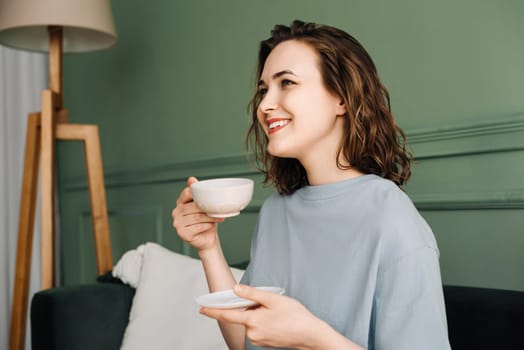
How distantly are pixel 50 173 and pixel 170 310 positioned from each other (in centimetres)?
96

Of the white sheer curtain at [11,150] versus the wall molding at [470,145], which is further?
the white sheer curtain at [11,150]

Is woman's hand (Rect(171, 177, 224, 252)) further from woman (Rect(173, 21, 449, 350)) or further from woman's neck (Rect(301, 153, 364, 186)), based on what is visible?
woman's neck (Rect(301, 153, 364, 186))

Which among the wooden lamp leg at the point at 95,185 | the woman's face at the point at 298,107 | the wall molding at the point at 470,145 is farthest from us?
the wooden lamp leg at the point at 95,185

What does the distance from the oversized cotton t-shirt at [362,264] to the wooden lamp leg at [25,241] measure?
58.1 inches

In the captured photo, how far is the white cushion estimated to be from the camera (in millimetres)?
1459

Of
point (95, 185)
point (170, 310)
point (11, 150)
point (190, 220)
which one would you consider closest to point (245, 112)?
point (95, 185)

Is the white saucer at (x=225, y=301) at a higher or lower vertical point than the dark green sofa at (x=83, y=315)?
higher

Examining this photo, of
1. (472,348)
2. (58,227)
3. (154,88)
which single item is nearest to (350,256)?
(472,348)

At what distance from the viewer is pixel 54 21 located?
2.22 meters

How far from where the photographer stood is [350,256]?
0.99 metres

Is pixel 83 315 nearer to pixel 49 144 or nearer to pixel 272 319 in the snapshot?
pixel 49 144

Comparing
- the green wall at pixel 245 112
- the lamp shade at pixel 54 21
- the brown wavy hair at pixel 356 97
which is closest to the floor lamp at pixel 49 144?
the lamp shade at pixel 54 21

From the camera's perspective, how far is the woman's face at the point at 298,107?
1.03 metres

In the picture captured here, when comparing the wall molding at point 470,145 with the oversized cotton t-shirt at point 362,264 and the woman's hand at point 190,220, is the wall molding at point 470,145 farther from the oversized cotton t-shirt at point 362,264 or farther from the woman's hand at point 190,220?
the woman's hand at point 190,220
